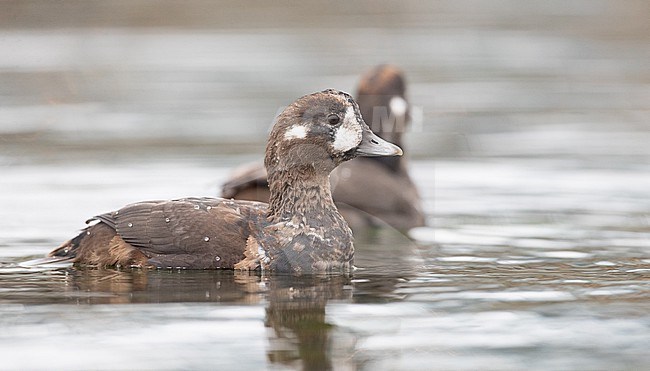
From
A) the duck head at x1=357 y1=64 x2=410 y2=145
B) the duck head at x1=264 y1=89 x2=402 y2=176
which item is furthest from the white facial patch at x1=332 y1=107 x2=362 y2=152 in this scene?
the duck head at x1=357 y1=64 x2=410 y2=145

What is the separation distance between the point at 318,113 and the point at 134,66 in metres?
11.8

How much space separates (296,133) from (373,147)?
472mm

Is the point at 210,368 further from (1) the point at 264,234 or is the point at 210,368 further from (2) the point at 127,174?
(2) the point at 127,174

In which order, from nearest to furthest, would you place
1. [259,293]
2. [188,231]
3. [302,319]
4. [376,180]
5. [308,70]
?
1. [302,319]
2. [259,293]
3. [188,231]
4. [376,180]
5. [308,70]

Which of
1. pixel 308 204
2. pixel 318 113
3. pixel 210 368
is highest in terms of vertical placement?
pixel 318 113

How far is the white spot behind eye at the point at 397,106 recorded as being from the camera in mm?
12727

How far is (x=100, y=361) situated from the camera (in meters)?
6.59

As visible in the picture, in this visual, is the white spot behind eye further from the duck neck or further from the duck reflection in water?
the duck reflection in water

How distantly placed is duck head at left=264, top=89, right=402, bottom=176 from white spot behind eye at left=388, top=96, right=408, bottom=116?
383cm

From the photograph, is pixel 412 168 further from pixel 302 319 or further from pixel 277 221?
pixel 302 319

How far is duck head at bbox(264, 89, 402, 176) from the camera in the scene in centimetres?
883

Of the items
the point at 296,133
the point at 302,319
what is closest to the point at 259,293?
the point at 302,319

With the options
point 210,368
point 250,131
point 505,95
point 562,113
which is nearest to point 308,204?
point 210,368

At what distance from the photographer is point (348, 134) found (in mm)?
8828
